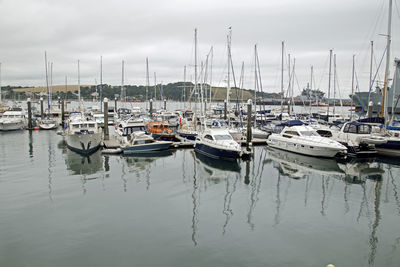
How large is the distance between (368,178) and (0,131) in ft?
156

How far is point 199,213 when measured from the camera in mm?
14117

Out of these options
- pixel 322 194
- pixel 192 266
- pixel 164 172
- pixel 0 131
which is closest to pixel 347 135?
pixel 322 194

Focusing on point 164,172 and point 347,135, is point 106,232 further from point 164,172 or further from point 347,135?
point 347,135

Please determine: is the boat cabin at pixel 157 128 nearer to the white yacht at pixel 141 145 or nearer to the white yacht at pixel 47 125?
the white yacht at pixel 141 145

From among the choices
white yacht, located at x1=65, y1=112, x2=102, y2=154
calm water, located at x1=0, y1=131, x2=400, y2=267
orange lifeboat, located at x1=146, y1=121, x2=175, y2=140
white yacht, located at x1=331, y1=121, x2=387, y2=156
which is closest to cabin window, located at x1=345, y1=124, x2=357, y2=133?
white yacht, located at x1=331, y1=121, x2=387, y2=156

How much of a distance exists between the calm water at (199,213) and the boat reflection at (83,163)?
0.14 metres

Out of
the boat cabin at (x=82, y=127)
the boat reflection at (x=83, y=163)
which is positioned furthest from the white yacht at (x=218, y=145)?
the boat cabin at (x=82, y=127)

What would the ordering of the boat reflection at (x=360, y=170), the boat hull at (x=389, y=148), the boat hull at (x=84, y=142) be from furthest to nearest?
the boat hull at (x=84, y=142)
the boat hull at (x=389, y=148)
the boat reflection at (x=360, y=170)

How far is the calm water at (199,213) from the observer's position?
1031 centimetres

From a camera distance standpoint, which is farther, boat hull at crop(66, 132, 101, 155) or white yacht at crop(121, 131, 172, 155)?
boat hull at crop(66, 132, 101, 155)

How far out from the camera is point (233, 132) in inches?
1276

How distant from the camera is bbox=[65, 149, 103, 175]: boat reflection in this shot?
22.5 meters

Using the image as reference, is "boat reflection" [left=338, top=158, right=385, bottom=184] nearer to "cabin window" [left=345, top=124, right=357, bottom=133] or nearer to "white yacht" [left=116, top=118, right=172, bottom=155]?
"cabin window" [left=345, top=124, right=357, bottom=133]

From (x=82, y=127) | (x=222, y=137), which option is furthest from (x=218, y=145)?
(x=82, y=127)
